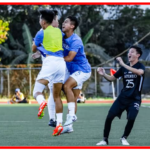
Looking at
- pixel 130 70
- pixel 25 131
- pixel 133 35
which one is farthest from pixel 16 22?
pixel 130 70

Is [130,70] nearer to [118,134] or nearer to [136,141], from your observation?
[136,141]

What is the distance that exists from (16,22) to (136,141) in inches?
1193

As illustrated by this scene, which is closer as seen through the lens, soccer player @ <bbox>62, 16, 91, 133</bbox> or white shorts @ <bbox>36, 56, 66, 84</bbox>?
white shorts @ <bbox>36, 56, 66, 84</bbox>

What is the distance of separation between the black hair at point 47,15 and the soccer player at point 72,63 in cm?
67

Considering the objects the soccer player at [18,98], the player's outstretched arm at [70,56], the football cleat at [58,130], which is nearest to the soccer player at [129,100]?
Answer: the football cleat at [58,130]

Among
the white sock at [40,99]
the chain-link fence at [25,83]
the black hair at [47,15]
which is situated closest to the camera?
the white sock at [40,99]

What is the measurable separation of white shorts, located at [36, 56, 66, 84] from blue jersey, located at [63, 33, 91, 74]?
1.58ft

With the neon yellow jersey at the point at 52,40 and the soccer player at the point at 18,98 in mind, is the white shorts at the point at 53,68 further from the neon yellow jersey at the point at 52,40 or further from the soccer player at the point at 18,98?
the soccer player at the point at 18,98

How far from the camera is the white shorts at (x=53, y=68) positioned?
9328 mm

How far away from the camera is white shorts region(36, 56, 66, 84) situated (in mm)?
9328

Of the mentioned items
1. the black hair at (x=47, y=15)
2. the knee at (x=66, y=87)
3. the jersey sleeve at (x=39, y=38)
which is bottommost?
the knee at (x=66, y=87)

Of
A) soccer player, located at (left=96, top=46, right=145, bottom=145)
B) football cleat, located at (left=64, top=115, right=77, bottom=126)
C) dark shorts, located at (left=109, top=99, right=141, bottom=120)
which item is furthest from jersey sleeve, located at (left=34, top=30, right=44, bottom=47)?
dark shorts, located at (left=109, top=99, right=141, bottom=120)

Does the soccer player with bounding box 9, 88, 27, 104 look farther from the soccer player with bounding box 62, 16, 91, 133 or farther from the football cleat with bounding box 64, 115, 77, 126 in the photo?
the football cleat with bounding box 64, 115, 77, 126

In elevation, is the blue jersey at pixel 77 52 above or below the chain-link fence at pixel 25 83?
above
